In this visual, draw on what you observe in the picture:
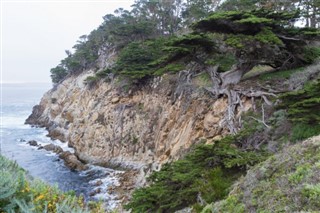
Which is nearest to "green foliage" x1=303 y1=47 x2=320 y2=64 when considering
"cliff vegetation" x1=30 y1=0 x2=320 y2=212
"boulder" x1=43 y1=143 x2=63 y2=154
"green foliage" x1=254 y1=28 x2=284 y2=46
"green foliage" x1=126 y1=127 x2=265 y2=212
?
"cliff vegetation" x1=30 y1=0 x2=320 y2=212

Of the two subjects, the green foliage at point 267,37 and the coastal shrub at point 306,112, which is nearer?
the coastal shrub at point 306,112

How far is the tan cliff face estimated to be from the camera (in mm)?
15133

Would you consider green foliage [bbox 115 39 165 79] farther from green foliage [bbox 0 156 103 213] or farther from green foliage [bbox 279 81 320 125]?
green foliage [bbox 0 156 103 213]

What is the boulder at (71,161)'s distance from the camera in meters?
22.4

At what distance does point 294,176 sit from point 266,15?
34.1ft

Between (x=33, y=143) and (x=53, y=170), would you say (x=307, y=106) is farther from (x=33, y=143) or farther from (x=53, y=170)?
(x=33, y=143)

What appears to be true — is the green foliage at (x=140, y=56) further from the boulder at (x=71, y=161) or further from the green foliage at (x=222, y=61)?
the boulder at (x=71, y=161)

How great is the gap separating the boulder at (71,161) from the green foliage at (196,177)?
14310 mm

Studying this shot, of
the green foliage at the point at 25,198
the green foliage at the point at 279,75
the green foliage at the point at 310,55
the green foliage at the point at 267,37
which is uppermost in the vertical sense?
the green foliage at the point at 267,37

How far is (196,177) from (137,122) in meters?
14.7

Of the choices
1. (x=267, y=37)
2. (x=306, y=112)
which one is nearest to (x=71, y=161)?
(x=267, y=37)

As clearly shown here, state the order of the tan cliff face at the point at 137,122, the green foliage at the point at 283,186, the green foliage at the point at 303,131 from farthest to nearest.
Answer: the tan cliff face at the point at 137,122 → the green foliage at the point at 303,131 → the green foliage at the point at 283,186

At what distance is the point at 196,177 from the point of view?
8164 millimetres

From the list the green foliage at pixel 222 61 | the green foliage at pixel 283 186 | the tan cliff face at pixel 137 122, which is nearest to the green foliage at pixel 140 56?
the tan cliff face at pixel 137 122
